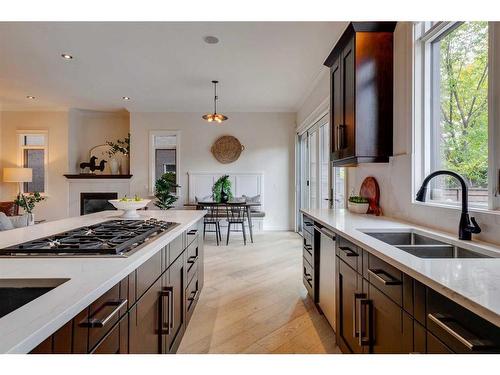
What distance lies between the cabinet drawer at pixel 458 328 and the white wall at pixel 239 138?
578cm

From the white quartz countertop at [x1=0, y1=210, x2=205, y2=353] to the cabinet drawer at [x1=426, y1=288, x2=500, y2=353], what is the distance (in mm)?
1010

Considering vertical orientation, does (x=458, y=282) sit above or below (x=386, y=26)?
below

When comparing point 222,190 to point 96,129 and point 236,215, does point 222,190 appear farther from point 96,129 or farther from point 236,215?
point 96,129

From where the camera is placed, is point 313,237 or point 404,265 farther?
point 313,237

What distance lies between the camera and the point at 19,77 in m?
4.62

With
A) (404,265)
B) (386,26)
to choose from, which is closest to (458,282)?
(404,265)

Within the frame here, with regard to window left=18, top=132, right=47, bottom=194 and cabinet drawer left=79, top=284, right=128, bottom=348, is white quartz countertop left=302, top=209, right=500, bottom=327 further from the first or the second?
window left=18, top=132, right=47, bottom=194

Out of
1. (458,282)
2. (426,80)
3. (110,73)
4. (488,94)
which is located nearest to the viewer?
(458,282)

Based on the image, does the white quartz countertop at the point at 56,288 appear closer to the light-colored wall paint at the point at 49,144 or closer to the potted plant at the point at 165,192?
the potted plant at the point at 165,192

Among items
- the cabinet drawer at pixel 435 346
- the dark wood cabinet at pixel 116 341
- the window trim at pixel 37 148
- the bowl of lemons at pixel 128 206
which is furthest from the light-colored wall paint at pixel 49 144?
the cabinet drawer at pixel 435 346

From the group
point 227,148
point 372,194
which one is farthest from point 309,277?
point 227,148

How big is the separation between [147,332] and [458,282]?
1260 millimetres

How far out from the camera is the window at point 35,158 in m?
6.56

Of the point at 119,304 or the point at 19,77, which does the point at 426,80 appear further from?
the point at 19,77
